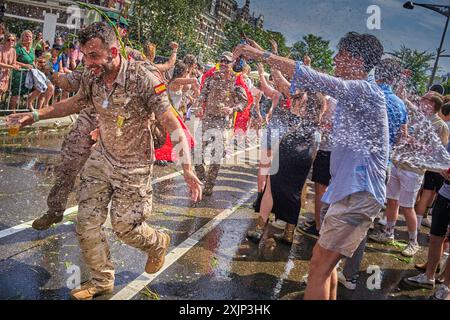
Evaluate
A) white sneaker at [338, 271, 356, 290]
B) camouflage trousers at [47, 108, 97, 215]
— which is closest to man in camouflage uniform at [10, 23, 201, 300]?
camouflage trousers at [47, 108, 97, 215]

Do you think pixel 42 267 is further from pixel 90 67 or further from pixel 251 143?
→ pixel 251 143

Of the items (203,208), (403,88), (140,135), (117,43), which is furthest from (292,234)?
(117,43)

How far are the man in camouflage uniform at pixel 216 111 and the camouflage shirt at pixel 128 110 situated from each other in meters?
3.20

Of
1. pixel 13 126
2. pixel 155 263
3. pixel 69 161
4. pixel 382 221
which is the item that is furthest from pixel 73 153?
pixel 382 221

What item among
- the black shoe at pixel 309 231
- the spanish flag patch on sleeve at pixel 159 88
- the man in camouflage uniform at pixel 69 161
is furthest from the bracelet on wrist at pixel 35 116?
the black shoe at pixel 309 231

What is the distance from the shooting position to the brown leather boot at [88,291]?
2896mm

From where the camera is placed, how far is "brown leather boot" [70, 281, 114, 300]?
9.50 feet

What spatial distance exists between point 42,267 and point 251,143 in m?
10.6

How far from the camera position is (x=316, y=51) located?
141 inches

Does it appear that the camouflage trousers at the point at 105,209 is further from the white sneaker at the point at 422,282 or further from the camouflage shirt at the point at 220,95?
the camouflage shirt at the point at 220,95

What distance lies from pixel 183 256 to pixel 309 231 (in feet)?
6.89

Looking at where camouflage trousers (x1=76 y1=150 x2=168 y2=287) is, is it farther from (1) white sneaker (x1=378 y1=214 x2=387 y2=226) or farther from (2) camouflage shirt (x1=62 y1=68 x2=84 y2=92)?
(1) white sneaker (x1=378 y1=214 x2=387 y2=226)

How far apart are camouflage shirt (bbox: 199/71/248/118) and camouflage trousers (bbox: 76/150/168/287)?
3413mm

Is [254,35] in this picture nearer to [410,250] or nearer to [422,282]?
[422,282]
